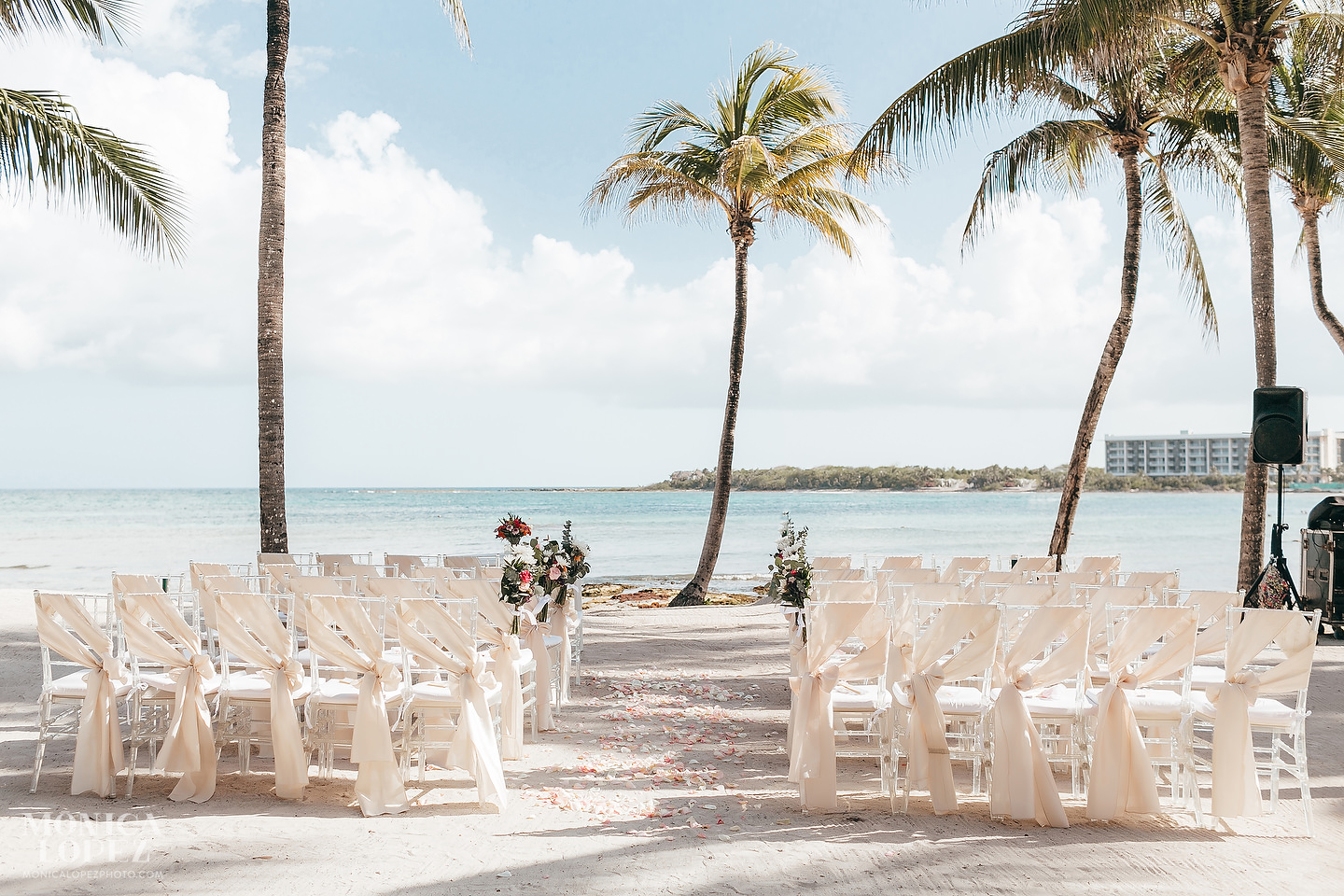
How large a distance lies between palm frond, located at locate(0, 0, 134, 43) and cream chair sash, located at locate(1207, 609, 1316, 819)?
28.1 feet

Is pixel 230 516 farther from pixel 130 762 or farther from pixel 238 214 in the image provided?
pixel 130 762

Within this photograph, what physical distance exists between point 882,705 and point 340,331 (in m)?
34.2

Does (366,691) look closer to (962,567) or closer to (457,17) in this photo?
(962,567)

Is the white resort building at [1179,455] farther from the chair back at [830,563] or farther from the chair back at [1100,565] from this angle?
the chair back at [830,563]

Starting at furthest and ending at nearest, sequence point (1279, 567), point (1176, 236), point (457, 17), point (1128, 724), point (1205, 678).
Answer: point (1176, 236), point (457, 17), point (1279, 567), point (1205, 678), point (1128, 724)

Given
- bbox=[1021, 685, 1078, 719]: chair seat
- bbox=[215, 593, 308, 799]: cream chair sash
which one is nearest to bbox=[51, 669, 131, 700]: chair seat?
bbox=[215, 593, 308, 799]: cream chair sash

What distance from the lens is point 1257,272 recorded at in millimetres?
8516

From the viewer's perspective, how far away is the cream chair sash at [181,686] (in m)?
3.71

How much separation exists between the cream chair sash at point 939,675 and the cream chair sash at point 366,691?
2.05 meters

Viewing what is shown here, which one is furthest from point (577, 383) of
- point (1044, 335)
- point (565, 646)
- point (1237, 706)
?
point (1237, 706)

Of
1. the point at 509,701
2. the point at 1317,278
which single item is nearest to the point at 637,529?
the point at 1317,278

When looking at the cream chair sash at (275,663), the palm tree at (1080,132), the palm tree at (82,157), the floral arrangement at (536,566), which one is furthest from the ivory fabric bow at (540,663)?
the palm tree at (1080,132)

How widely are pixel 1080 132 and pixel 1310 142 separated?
219cm

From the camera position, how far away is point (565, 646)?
18.4ft
